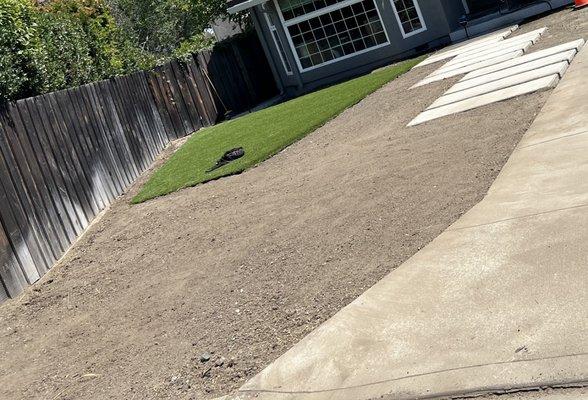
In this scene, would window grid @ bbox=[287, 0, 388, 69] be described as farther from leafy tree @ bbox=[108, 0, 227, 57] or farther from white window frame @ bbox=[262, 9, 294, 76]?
leafy tree @ bbox=[108, 0, 227, 57]

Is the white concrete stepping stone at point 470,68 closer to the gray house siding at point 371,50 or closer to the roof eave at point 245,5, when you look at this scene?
the gray house siding at point 371,50

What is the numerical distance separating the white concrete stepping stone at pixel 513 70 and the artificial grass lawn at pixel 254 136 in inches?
112

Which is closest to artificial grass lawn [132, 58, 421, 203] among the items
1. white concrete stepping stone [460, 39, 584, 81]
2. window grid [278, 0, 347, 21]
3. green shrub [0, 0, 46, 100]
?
green shrub [0, 0, 46, 100]

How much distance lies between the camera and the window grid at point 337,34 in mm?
24297

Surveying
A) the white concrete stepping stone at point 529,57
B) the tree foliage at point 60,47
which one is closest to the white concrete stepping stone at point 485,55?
the white concrete stepping stone at point 529,57

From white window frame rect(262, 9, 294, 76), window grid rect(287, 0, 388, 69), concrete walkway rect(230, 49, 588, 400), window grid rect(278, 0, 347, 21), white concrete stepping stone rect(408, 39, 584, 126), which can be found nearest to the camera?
concrete walkway rect(230, 49, 588, 400)

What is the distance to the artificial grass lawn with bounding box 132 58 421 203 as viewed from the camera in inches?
553

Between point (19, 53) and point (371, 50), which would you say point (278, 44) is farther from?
point (19, 53)

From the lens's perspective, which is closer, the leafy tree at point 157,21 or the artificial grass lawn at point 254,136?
the artificial grass lawn at point 254,136

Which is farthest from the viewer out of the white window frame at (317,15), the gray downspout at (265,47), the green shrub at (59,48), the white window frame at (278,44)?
the gray downspout at (265,47)

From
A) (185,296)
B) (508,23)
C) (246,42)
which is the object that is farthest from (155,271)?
(246,42)

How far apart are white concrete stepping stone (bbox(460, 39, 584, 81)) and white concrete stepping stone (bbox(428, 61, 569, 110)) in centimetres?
126

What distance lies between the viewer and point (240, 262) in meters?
8.22

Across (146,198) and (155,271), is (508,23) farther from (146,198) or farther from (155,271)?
(155,271)
